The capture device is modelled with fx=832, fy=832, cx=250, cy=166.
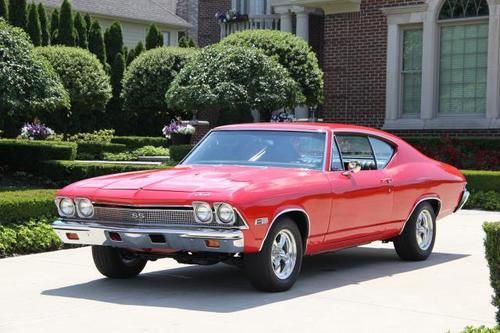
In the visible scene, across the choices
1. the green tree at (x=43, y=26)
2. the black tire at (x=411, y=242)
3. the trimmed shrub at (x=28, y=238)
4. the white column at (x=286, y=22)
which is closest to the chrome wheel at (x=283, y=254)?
the black tire at (x=411, y=242)

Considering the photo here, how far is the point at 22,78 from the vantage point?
13.7 m

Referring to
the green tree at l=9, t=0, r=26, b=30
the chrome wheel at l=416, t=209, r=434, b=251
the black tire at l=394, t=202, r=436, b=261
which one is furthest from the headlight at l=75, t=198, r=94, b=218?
the green tree at l=9, t=0, r=26, b=30

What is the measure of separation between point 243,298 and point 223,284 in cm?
76

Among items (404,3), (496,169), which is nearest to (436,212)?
(496,169)

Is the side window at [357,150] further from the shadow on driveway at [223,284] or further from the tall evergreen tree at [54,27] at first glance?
the tall evergreen tree at [54,27]

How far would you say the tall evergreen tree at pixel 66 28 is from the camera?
32.7m

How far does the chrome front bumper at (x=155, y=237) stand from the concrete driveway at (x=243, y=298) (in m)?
0.46

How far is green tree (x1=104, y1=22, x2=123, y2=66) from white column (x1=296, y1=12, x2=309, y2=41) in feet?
46.2

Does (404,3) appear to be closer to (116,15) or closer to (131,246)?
(131,246)

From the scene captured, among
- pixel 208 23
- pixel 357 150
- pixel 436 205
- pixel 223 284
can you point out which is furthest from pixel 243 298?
pixel 208 23

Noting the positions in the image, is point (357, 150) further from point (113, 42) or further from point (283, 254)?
point (113, 42)

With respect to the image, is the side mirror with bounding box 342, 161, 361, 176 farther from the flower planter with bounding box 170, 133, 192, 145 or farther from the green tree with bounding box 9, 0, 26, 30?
the green tree with bounding box 9, 0, 26, 30

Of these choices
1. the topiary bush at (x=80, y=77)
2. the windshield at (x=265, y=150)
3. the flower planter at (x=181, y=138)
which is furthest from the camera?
the topiary bush at (x=80, y=77)

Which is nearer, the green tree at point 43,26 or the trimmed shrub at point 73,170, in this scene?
the trimmed shrub at point 73,170
